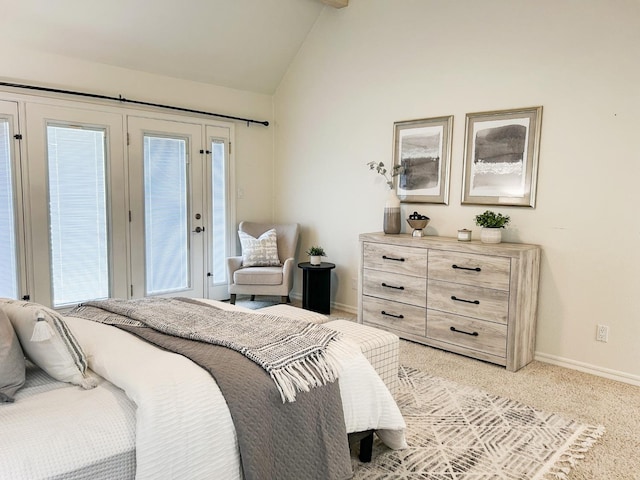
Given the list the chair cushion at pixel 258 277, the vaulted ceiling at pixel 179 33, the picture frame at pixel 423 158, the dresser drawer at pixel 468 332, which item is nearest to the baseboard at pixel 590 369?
the dresser drawer at pixel 468 332

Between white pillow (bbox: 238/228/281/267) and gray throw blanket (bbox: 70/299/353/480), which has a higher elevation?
white pillow (bbox: 238/228/281/267)

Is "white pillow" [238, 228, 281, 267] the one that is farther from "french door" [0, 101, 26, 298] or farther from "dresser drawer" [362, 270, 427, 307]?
"french door" [0, 101, 26, 298]

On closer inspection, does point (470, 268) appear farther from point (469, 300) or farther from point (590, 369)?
point (590, 369)

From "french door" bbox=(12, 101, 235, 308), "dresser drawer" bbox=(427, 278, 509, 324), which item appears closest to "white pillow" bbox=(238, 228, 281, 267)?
"french door" bbox=(12, 101, 235, 308)

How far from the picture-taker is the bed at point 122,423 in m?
1.27

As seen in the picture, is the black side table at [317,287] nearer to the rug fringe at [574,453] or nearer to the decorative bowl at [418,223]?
the decorative bowl at [418,223]

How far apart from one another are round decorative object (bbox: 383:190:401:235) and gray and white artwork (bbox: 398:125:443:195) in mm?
211

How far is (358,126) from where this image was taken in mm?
4793

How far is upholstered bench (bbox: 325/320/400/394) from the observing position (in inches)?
91.7

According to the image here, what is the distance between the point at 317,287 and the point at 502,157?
85.6 inches

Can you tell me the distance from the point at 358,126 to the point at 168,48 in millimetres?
2007

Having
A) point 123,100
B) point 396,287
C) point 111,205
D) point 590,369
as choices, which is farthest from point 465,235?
point 123,100

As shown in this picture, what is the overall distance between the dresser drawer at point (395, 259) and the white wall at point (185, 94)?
1965mm

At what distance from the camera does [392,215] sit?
4.24m
